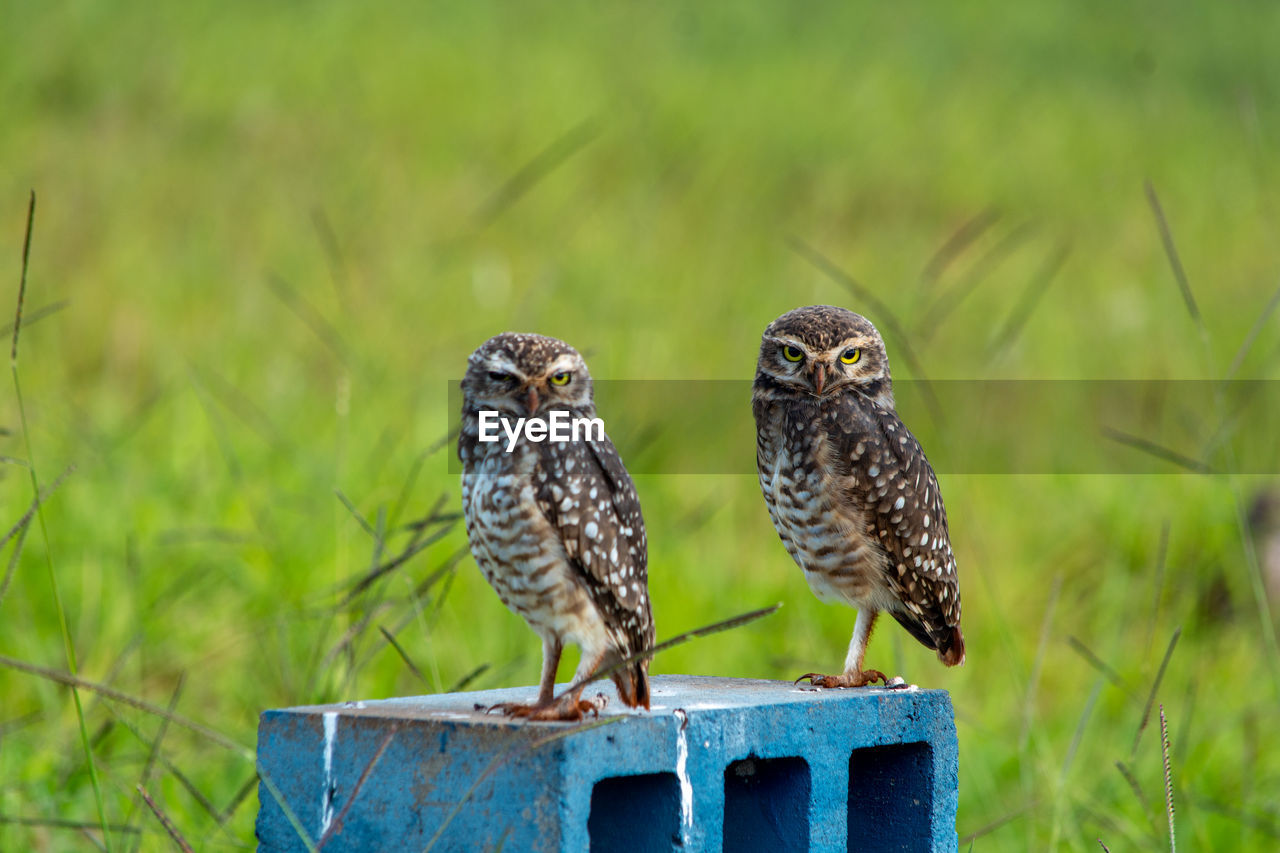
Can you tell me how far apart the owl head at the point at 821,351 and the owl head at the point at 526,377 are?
0.42m

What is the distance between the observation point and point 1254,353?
24.3 ft

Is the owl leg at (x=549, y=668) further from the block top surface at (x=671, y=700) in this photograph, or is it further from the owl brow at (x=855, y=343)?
the owl brow at (x=855, y=343)

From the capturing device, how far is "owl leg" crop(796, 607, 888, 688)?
8.02ft

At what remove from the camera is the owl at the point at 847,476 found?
94.1 inches

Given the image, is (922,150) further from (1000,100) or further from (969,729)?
(969,729)

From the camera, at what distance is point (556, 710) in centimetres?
201

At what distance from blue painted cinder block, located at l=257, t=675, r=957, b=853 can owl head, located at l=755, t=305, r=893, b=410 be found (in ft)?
1.82

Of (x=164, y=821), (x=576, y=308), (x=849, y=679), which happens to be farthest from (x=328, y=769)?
(x=576, y=308)

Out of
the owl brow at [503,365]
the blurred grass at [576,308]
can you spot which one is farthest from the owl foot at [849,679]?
the owl brow at [503,365]

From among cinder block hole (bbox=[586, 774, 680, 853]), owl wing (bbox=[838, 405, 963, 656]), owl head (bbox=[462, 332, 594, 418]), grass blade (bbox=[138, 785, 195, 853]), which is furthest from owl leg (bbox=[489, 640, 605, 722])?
owl wing (bbox=[838, 405, 963, 656])

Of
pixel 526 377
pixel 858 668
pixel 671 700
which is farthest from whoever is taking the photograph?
pixel 858 668

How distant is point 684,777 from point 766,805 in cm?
31

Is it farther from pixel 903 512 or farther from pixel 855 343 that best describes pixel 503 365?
pixel 903 512

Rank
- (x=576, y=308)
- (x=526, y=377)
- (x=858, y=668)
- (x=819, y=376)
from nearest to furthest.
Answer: (x=526, y=377)
(x=819, y=376)
(x=858, y=668)
(x=576, y=308)
